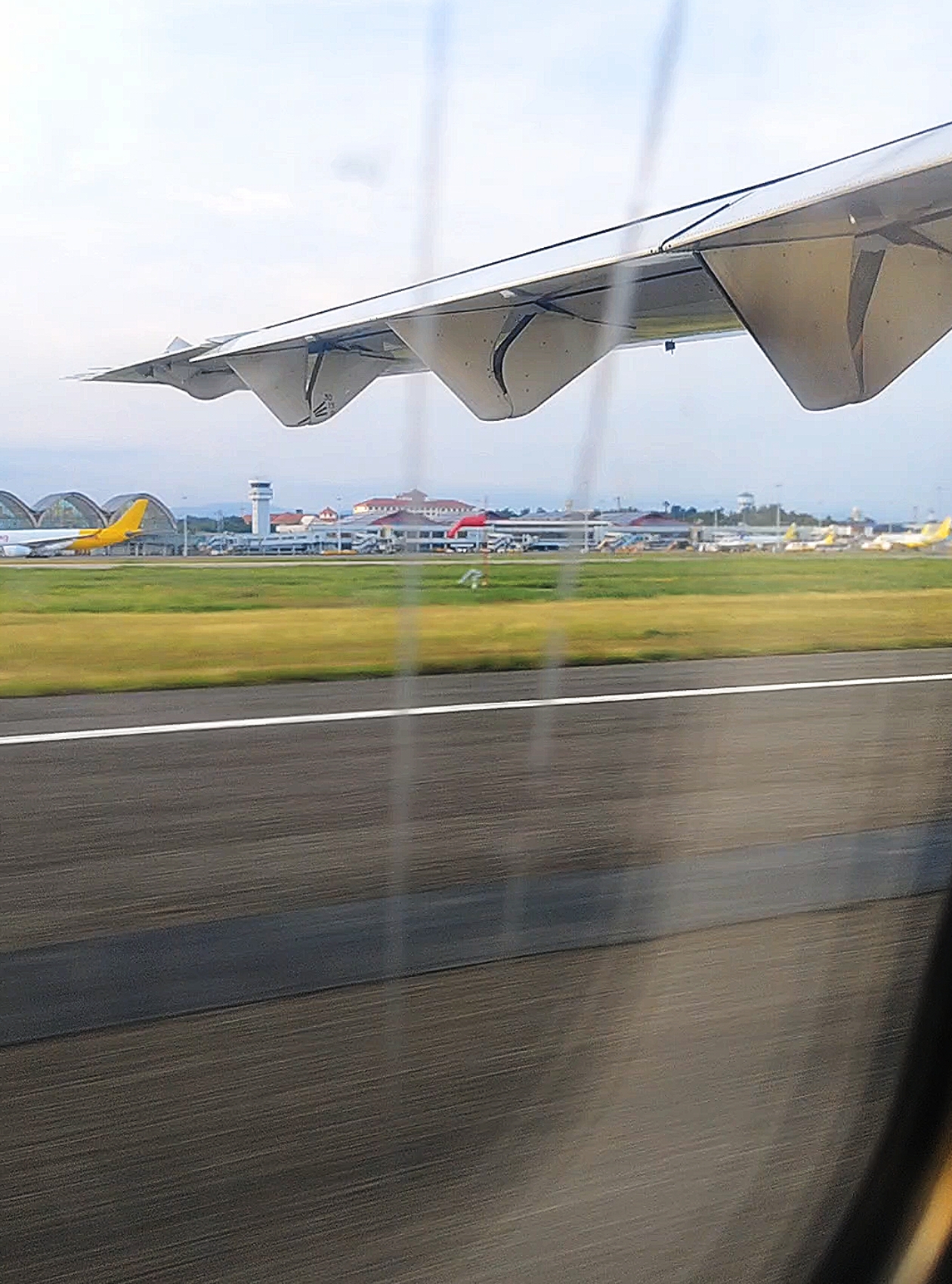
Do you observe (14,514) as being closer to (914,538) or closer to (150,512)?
(150,512)

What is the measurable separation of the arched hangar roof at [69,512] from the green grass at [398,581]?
3.06ft

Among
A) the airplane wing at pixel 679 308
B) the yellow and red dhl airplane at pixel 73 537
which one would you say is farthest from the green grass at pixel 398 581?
the airplane wing at pixel 679 308

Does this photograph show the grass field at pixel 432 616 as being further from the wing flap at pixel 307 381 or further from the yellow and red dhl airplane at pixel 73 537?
the wing flap at pixel 307 381

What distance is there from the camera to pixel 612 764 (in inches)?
202

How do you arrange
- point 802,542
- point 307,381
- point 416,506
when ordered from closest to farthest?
point 416,506, point 307,381, point 802,542

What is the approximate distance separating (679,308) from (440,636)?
322 cm

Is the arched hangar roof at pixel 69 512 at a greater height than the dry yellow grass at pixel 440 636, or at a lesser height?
greater

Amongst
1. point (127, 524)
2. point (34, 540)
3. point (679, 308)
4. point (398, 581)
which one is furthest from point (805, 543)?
point (34, 540)

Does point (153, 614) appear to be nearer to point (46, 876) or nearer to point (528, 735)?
point (528, 735)

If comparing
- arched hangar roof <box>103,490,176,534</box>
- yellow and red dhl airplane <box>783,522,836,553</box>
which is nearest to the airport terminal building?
arched hangar roof <box>103,490,176,534</box>

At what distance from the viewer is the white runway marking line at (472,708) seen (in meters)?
5.71

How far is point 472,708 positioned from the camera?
6.34 m

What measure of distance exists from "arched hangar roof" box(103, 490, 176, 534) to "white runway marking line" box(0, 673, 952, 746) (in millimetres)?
913

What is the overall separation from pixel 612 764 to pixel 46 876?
221cm
